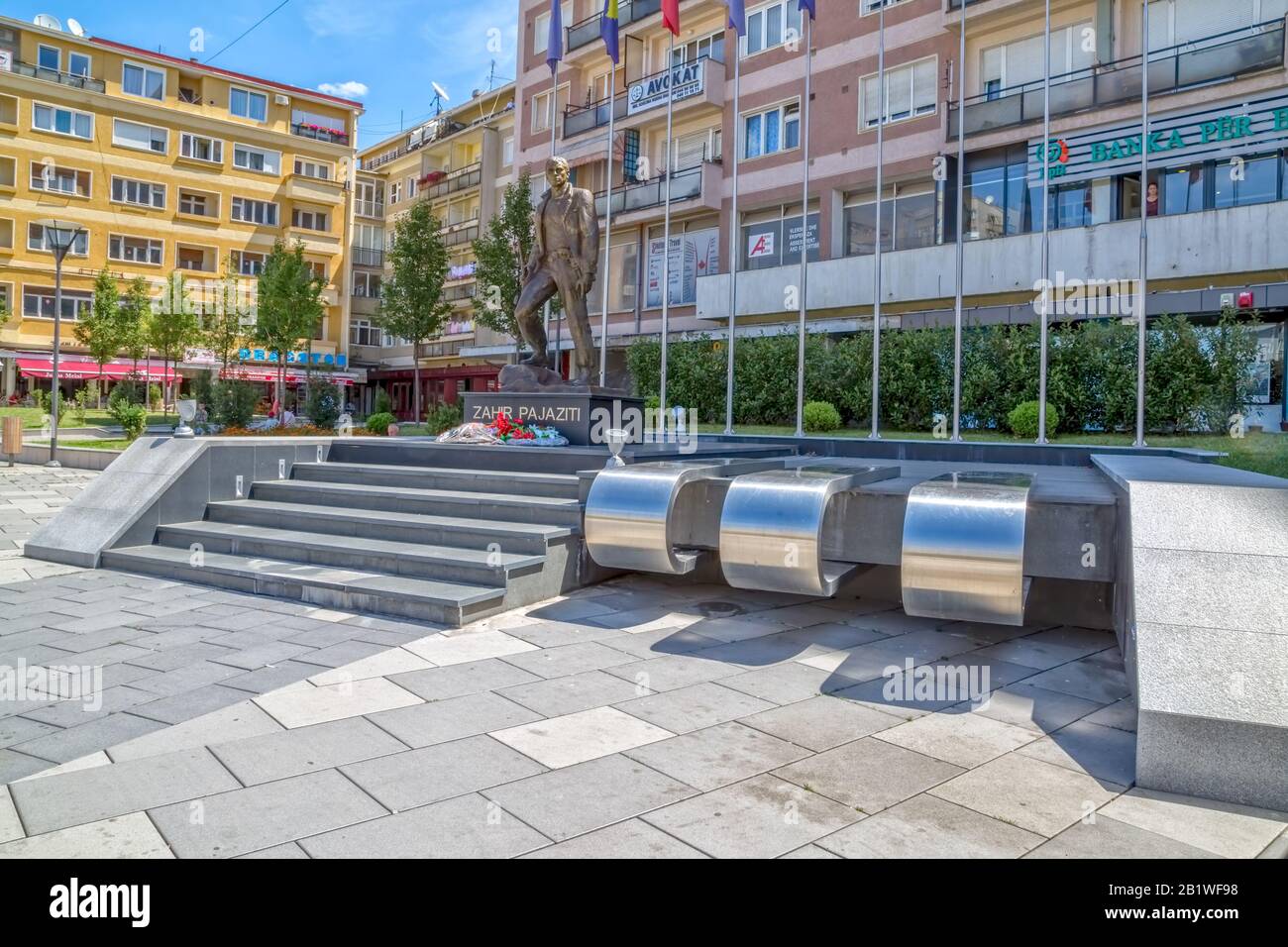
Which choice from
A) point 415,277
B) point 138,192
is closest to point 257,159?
point 138,192

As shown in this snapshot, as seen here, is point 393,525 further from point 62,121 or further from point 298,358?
point 298,358

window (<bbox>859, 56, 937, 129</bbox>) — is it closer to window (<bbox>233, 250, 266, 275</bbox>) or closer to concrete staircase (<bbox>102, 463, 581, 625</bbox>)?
concrete staircase (<bbox>102, 463, 581, 625</bbox>)

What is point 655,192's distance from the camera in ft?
104

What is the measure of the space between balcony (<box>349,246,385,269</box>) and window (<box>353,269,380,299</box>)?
651 mm

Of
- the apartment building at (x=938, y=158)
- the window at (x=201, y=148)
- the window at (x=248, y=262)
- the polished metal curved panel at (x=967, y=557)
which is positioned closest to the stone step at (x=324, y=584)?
the polished metal curved panel at (x=967, y=557)

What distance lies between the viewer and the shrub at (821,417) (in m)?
16.7

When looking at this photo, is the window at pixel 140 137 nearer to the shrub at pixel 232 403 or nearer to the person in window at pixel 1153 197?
the shrub at pixel 232 403

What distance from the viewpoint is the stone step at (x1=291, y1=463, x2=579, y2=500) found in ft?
30.3

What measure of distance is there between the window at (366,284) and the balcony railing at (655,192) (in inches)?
1248

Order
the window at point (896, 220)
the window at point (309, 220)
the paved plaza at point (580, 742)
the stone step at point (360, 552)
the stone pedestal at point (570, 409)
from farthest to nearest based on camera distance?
the window at point (309, 220) → the window at point (896, 220) → the stone pedestal at point (570, 409) → the stone step at point (360, 552) → the paved plaza at point (580, 742)

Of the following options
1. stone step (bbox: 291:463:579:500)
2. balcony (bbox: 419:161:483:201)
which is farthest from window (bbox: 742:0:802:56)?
balcony (bbox: 419:161:483:201)

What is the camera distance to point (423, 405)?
184ft
